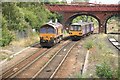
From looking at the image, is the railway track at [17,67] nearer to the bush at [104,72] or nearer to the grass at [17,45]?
the grass at [17,45]

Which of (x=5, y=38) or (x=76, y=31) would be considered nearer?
(x=5, y=38)

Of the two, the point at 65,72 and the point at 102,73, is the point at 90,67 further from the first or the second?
the point at 102,73

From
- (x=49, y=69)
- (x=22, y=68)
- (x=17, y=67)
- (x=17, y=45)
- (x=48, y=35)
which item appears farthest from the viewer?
(x=17, y=45)

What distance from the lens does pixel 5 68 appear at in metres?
20.9

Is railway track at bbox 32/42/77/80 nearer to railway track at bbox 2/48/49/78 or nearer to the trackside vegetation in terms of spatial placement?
railway track at bbox 2/48/49/78

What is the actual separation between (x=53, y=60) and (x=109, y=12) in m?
44.8

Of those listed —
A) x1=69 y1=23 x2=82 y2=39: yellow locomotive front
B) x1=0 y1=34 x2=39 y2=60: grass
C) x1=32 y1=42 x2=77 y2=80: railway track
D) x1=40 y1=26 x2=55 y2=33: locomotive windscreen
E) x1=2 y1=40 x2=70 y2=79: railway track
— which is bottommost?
x1=32 y1=42 x2=77 y2=80: railway track

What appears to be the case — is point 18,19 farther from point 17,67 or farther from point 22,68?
point 22,68

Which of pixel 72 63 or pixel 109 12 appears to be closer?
pixel 72 63

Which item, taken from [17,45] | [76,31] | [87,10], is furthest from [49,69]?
[87,10]

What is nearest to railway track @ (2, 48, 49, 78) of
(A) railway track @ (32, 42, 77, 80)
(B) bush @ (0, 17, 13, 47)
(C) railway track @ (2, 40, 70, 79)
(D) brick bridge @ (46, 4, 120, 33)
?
(C) railway track @ (2, 40, 70, 79)

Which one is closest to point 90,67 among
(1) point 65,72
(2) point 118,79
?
(1) point 65,72

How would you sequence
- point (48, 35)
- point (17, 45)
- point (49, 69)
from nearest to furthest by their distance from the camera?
1. point (49, 69)
2. point (48, 35)
3. point (17, 45)

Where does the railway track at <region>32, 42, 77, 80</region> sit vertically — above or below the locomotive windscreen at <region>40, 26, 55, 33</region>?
below
